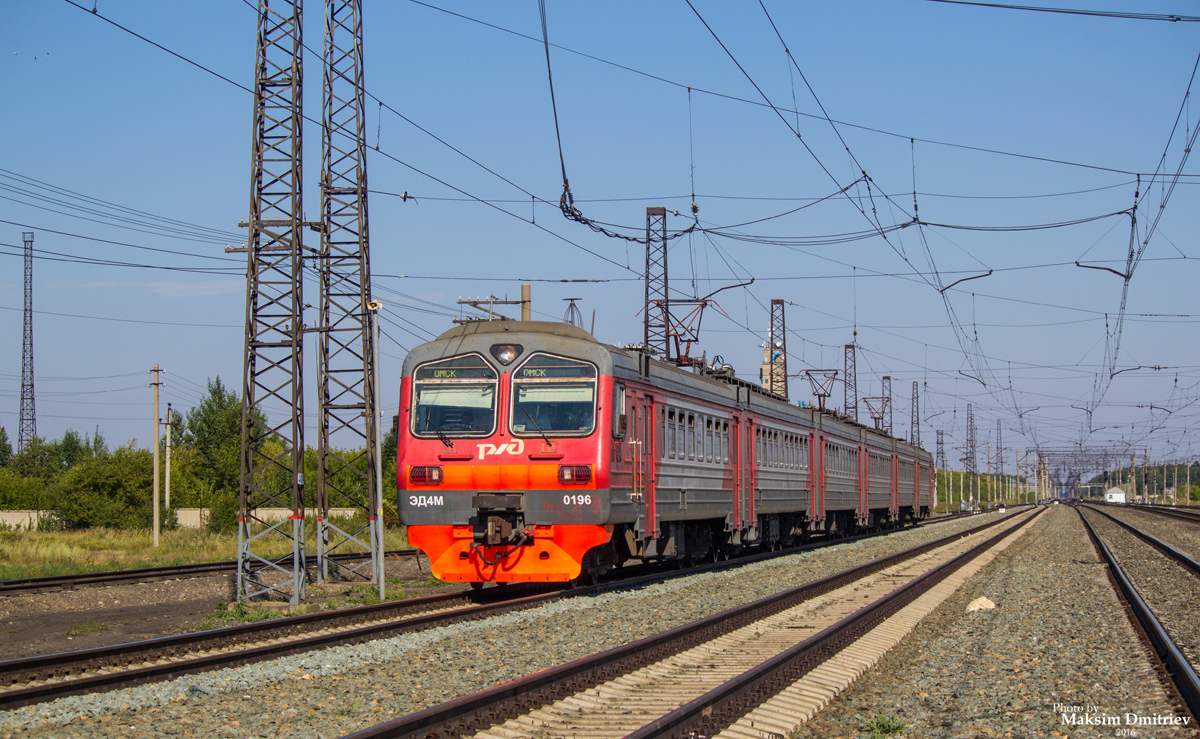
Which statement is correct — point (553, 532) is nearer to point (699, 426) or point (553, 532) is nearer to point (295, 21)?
Answer: point (699, 426)

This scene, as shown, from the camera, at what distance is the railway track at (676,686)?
688 centimetres

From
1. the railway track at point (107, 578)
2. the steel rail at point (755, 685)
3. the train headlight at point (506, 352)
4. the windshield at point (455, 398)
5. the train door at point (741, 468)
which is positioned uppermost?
the train headlight at point (506, 352)

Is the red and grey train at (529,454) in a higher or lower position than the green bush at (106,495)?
higher

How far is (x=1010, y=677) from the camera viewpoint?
9.19 m

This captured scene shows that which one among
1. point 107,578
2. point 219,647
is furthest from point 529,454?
point 107,578

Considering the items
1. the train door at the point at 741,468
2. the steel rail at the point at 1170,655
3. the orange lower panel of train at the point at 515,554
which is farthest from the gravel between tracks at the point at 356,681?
the train door at the point at 741,468

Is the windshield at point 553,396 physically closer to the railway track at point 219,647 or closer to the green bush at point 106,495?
the railway track at point 219,647

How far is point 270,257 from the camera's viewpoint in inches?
651

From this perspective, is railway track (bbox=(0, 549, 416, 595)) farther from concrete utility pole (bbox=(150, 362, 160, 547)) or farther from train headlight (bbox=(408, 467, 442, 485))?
concrete utility pole (bbox=(150, 362, 160, 547))

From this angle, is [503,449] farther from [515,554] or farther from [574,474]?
[515,554]

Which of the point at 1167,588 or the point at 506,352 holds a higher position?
the point at 506,352

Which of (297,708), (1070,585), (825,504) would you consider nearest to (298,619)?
(297,708)

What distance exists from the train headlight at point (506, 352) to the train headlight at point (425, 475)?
165 centimetres

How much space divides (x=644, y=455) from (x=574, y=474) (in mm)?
1952
